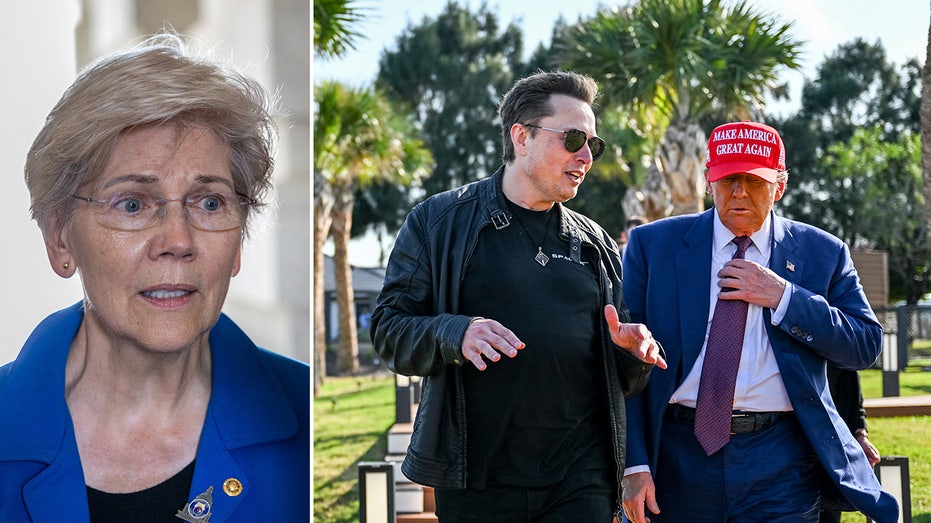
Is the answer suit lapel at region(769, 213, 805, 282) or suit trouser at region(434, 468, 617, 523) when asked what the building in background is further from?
suit lapel at region(769, 213, 805, 282)

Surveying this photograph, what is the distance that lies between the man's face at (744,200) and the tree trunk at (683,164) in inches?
406

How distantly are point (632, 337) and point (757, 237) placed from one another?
3.01 ft

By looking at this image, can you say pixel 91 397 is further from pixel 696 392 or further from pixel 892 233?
pixel 892 233

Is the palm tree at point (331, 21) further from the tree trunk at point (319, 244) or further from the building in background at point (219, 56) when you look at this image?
the tree trunk at point (319, 244)

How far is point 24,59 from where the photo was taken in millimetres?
3188

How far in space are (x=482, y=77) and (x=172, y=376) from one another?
37.2 m

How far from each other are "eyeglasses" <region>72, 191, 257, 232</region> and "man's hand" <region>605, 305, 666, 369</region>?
121 cm

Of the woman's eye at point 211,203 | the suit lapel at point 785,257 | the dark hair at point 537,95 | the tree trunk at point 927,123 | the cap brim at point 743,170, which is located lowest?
the suit lapel at point 785,257

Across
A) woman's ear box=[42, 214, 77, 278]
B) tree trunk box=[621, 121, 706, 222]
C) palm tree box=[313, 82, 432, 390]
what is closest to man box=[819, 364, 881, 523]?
woman's ear box=[42, 214, 77, 278]

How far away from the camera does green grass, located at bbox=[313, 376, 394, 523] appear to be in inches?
381

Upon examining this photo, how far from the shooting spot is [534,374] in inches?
138

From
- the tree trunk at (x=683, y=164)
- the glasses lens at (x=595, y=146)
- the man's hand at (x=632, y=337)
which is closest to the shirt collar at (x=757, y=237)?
the glasses lens at (x=595, y=146)

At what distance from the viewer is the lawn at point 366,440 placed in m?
8.61

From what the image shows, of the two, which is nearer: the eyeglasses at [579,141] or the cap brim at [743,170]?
the eyeglasses at [579,141]
